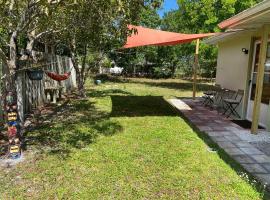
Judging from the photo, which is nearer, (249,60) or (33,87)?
(249,60)

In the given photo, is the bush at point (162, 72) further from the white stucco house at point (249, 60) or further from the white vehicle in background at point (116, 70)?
the white stucco house at point (249, 60)

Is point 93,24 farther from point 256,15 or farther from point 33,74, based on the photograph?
point 256,15

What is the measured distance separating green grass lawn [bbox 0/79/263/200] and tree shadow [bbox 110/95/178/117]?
128 centimetres

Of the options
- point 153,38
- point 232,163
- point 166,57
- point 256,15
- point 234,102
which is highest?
point 256,15

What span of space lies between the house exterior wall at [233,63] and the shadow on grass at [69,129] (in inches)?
167

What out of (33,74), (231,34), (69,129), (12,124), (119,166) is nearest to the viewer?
(119,166)

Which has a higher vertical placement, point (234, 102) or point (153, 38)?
point (153, 38)

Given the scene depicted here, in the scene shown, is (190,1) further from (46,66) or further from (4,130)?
(4,130)

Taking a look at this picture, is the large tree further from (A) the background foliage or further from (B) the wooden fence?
(A) the background foliage

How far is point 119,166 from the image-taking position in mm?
4477

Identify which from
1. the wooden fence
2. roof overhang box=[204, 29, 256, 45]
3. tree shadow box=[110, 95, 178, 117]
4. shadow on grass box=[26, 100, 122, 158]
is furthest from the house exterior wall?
the wooden fence

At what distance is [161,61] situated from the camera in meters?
24.3

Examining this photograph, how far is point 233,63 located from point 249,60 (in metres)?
1.51

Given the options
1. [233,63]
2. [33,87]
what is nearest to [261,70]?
[233,63]
